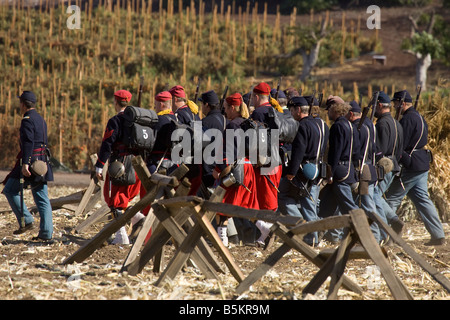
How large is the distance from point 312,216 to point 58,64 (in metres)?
20.9

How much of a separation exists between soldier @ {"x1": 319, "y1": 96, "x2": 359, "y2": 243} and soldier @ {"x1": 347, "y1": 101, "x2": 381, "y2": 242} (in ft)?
0.34

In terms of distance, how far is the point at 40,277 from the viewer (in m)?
6.74

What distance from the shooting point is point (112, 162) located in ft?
28.3

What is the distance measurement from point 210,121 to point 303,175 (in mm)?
1288

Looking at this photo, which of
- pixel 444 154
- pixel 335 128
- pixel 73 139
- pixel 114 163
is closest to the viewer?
pixel 114 163

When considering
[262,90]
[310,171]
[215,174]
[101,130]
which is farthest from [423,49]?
[215,174]

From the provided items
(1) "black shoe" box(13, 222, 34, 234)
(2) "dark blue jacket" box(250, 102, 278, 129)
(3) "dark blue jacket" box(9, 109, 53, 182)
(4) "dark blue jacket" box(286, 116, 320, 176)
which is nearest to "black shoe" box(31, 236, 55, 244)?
(1) "black shoe" box(13, 222, 34, 234)

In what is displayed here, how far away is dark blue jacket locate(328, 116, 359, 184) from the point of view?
30.5ft

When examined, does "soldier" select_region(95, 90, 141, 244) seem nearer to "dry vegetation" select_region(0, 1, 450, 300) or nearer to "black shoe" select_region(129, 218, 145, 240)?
"black shoe" select_region(129, 218, 145, 240)

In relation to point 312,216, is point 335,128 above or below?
above

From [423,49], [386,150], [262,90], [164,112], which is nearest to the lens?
[164,112]

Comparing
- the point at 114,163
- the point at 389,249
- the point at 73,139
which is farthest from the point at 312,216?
the point at 73,139

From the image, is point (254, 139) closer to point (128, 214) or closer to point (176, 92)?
point (176, 92)

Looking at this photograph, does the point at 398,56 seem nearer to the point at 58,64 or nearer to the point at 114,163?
the point at 58,64
